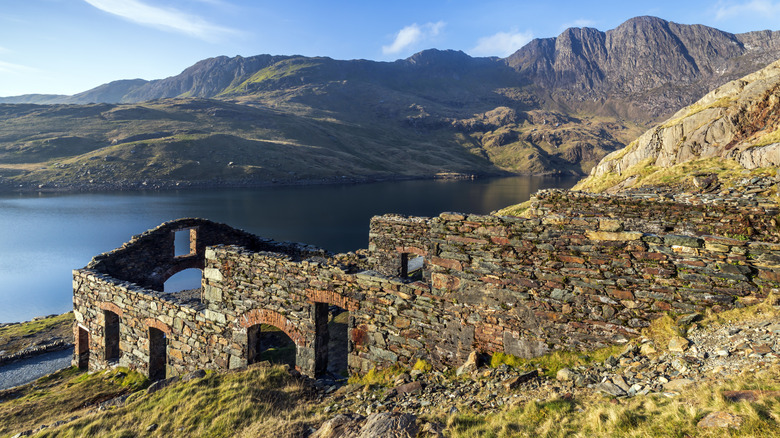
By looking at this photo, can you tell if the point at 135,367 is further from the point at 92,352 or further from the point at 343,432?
the point at 343,432

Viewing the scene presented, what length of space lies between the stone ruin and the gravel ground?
3899 mm

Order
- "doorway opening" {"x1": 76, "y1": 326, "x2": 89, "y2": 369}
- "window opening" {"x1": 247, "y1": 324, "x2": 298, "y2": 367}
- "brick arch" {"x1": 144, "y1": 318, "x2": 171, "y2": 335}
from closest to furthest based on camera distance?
"window opening" {"x1": 247, "y1": 324, "x2": 298, "y2": 367}, "brick arch" {"x1": 144, "y1": 318, "x2": 171, "y2": 335}, "doorway opening" {"x1": 76, "y1": 326, "x2": 89, "y2": 369}

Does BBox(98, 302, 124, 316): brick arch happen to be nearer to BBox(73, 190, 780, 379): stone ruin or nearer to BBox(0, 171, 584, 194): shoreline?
BBox(73, 190, 780, 379): stone ruin

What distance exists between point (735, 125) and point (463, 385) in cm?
2342

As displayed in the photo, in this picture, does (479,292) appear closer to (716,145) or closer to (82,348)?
(82,348)

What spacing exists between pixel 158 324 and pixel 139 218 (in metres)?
59.8

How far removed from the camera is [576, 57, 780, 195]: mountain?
1666 centimetres

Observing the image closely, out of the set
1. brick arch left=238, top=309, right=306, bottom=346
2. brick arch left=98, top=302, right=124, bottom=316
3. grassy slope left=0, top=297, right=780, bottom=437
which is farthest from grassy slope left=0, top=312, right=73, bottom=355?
brick arch left=238, top=309, right=306, bottom=346

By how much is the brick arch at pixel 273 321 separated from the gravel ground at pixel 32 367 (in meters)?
13.0

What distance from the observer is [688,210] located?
11211 millimetres

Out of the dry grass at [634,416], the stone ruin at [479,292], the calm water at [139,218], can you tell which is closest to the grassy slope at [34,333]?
the stone ruin at [479,292]

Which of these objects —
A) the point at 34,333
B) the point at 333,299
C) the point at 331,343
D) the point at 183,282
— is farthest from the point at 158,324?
the point at 183,282

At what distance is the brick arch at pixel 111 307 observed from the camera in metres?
14.2

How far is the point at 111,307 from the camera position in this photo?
1445cm
